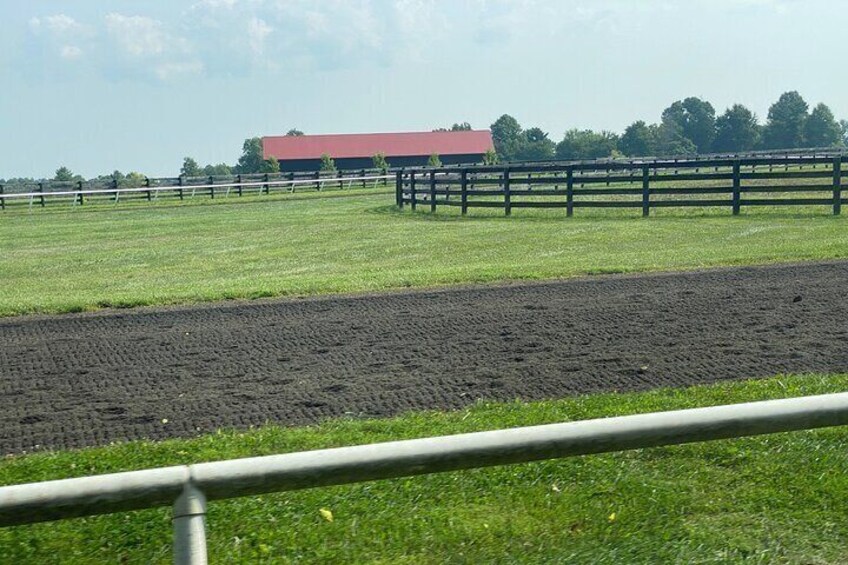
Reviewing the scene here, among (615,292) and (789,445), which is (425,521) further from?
(615,292)

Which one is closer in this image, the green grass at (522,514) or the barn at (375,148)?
the green grass at (522,514)

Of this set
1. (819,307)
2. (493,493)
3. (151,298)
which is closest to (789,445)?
(493,493)

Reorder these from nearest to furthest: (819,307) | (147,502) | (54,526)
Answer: (147,502) < (54,526) < (819,307)

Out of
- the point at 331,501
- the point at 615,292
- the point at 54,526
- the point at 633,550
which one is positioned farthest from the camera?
the point at 615,292

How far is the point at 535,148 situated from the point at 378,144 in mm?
18328

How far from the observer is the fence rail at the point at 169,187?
161 ft

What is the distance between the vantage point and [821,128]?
4190 inches

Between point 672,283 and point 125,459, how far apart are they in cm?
874

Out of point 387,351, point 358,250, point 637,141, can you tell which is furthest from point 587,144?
point 387,351

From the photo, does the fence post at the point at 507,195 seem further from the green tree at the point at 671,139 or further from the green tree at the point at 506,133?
the green tree at the point at 506,133

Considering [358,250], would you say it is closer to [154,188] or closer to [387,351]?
[387,351]

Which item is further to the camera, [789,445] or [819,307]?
[819,307]

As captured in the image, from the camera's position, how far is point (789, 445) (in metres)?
6.04

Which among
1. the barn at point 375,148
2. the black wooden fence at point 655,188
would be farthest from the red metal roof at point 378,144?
the black wooden fence at point 655,188
